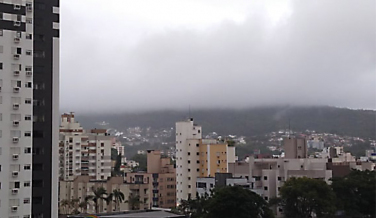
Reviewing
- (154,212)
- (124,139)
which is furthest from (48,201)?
(124,139)

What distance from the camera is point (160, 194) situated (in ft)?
35.5

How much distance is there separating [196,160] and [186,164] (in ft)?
0.76

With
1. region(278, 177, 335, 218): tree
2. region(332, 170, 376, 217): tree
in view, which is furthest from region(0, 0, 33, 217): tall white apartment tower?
region(332, 170, 376, 217): tree

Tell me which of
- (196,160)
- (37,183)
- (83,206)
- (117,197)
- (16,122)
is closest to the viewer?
(16,122)

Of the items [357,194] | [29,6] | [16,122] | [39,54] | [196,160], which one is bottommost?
[357,194]

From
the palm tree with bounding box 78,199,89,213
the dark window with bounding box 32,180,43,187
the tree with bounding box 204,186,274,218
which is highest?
the dark window with bounding box 32,180,43,187

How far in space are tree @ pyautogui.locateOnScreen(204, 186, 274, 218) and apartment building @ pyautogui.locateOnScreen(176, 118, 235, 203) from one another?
4186 mm

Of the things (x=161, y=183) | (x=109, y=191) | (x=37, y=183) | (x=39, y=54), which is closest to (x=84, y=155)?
(x=161, y=183)

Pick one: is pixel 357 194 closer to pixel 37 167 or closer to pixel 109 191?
pixel 37 167

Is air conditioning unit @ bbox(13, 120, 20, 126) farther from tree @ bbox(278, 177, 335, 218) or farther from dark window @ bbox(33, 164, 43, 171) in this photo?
tree @ bbox(278, 177, 335, 218)

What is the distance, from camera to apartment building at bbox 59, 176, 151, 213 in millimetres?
8641

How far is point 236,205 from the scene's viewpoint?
18.5ft

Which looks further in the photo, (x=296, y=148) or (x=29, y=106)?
(x=296, y=148)

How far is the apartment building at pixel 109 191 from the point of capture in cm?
864
